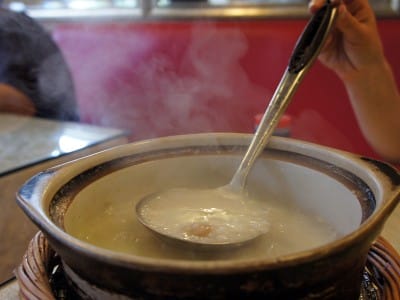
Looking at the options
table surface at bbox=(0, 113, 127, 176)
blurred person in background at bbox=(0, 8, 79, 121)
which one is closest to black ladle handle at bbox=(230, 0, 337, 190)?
table surface at bbox=(0, 113, 127, 176)

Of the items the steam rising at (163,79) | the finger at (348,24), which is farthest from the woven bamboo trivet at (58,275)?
the steam rising at (163,79)

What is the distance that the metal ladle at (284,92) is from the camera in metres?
0.83

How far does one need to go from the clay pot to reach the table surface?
0.53 metres

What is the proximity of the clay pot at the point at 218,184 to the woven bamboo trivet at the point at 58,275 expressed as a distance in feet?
0.17

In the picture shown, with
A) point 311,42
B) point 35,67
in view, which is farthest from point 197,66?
point 311,42

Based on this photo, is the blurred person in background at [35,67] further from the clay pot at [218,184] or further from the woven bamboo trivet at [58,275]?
the woven bamboo trivet at [58,275]

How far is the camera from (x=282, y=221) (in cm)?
81

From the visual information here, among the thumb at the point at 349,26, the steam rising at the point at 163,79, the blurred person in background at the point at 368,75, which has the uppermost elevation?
the thumb at the point at 349,26

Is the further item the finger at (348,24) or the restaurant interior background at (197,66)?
the restaurant interior background at (197,66)

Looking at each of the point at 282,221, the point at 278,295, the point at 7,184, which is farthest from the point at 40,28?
the point at 278,295

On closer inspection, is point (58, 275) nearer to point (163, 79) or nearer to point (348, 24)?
point (348, 24)

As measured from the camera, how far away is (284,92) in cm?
91

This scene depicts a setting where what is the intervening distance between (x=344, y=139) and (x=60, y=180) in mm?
1802

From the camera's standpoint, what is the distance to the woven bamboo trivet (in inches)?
22.4
